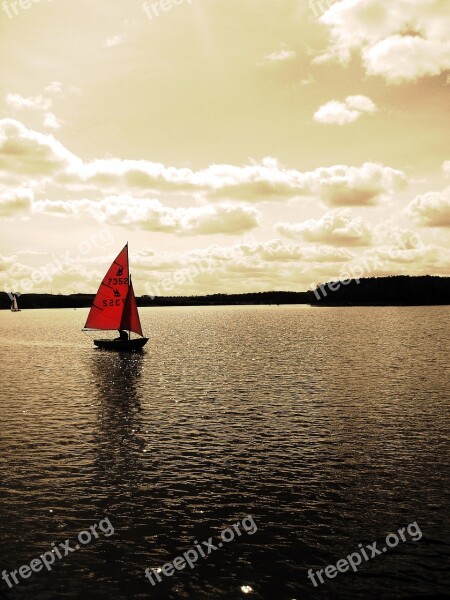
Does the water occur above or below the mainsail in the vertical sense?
below

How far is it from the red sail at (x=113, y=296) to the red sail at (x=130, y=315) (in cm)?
51

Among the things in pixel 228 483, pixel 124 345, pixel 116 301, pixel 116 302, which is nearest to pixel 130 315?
pixel 116 302

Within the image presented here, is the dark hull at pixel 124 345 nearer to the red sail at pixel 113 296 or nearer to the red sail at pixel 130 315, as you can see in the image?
the red sail at pixel 130 315

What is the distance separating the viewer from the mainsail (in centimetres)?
8125

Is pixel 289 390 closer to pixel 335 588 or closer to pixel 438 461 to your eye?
pixel 438 461

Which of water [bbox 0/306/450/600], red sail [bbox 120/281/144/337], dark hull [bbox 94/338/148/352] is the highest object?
red sail [bbox 120/281/144/337]

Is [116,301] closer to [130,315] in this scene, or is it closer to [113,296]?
[113,296]

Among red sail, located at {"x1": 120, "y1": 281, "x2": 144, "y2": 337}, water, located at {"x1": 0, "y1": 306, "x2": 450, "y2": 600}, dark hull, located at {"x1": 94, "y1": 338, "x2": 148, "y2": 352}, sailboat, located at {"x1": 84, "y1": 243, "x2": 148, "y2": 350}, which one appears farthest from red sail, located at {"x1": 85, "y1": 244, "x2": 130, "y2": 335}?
water, located at {"x1": 0, "y1": 306, "x2": 450, "y2": 600}

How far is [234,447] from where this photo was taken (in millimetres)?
31109

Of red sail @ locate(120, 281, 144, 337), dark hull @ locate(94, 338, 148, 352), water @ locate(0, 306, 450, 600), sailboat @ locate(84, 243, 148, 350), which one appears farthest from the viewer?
dark hull @ locate(94, 338, 148, 352)

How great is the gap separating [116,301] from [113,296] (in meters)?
0.92

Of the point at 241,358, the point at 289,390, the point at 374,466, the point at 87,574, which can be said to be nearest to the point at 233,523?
the point at 87,574

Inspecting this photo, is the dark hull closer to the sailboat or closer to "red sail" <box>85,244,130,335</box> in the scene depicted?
the sailboat

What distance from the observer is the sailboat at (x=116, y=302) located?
81.2m
